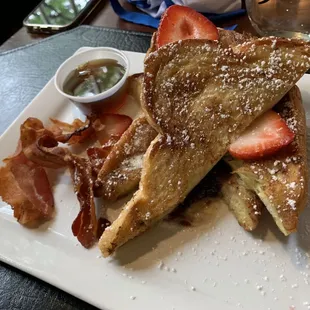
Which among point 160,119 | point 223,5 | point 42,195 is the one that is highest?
point 160,119

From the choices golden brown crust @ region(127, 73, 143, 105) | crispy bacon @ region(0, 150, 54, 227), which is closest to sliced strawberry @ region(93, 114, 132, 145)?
golden brown crust @ region(127, 73, 143, 105)

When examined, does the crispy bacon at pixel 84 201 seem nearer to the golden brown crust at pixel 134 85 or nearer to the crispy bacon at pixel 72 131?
the crispy bacon at pixel 72 131

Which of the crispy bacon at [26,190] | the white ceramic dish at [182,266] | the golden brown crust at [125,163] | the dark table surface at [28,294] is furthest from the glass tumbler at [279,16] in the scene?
the dark table surface at [28,294]

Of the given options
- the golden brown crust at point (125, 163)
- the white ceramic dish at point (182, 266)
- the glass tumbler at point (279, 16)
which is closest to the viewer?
the white ceramic dish at point (182, 266)

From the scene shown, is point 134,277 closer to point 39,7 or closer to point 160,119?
point 160,119

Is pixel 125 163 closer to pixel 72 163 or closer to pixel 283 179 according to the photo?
pixel 72 163

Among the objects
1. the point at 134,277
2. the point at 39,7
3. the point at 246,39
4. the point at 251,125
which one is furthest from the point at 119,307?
the point at 39,7

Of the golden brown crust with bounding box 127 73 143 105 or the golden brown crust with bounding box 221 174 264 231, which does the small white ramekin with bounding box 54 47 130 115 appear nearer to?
the golden brown crust with bounding box 127 73 143 105
